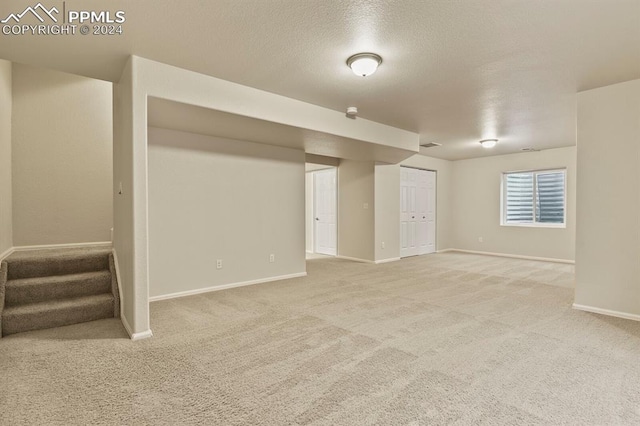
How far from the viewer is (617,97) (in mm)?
3508

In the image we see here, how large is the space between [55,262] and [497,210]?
8.49 metres

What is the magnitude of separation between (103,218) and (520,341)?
5.47 metres

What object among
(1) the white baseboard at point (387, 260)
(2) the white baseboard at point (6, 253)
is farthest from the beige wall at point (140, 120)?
(1) the white baseboard at point (387, 260)

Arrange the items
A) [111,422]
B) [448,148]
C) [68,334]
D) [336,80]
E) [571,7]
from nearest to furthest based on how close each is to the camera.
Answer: [111,422] < [571,7] < [68,334] < [336,80] < [448,148]

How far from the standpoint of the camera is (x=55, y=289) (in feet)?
11.3

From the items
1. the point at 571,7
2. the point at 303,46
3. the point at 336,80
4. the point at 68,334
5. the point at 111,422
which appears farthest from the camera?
the point at 336,80

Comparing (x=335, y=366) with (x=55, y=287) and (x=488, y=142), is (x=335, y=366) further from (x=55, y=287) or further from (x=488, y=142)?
(x=488, y=142)

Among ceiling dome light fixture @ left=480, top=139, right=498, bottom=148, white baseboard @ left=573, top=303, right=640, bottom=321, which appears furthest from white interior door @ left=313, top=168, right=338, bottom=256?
white baseboard @ left=573, top=303, right=640, bottom=321

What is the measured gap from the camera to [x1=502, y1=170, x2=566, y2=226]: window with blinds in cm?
724

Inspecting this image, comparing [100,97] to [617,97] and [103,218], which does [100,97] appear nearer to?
[103,218]

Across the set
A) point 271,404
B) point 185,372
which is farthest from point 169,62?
point 271,404

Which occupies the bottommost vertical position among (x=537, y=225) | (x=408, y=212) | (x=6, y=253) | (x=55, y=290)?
(x=55, y=290)

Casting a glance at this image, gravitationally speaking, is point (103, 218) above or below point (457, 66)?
below

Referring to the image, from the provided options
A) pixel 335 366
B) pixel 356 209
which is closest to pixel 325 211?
pixel 356 209
